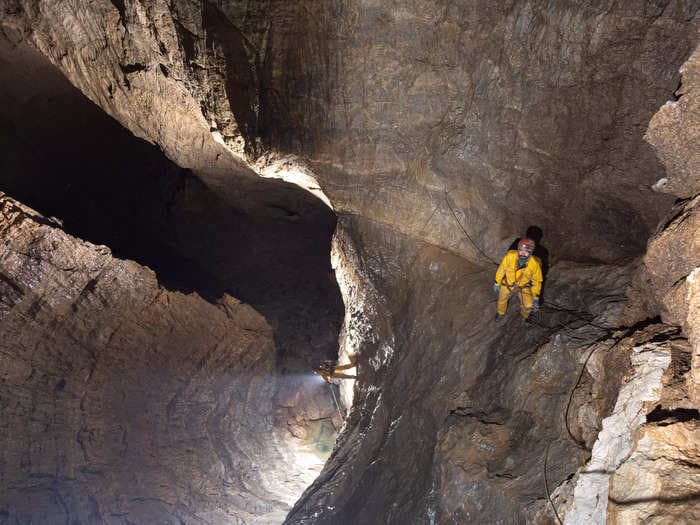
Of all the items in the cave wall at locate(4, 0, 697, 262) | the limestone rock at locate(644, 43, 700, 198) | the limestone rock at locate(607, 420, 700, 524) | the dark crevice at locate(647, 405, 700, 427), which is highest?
the cave wall at locate(4, 0, 697, 262)

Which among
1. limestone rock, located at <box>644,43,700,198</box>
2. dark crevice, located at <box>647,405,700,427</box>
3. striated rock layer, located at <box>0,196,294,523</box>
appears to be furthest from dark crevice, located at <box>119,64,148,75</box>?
dark crevice, located at <box>647,405,700,427</box>

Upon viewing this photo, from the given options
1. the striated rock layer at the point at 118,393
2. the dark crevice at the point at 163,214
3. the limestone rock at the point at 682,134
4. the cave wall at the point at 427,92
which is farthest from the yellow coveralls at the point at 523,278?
the dark crevice at the point at 163,214

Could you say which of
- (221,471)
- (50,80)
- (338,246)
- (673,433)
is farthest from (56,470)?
(673,433)

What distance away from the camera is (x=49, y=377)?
8.98m

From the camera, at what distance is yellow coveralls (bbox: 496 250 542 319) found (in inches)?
228

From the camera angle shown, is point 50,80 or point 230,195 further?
point 230,195

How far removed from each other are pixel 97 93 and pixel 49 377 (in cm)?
505

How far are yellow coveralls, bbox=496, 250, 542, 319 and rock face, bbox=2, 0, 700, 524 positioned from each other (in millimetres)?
350

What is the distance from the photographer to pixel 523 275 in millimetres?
5887

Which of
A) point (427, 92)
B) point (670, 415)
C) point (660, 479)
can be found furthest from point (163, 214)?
point (660, 479)

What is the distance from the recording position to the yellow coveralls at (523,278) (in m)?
5.78

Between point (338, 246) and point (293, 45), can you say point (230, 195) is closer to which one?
point (338, 246)

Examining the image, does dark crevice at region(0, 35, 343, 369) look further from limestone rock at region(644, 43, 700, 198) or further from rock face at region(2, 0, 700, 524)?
limestone rock at region(644, 43, 700, 198)

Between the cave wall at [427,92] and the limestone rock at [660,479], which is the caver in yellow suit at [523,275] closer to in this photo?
the cave wall at [427,92]
